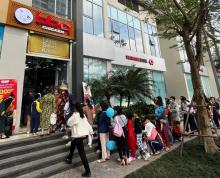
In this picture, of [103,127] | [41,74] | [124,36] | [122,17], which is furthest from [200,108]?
[122,17]

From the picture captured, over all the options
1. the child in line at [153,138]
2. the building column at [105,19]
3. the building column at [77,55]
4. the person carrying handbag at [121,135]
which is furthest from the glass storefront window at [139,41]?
the person carrying handbag at [121,135]

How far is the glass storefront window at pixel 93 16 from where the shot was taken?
13.2m

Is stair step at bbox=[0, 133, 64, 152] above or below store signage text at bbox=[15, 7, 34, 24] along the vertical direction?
below

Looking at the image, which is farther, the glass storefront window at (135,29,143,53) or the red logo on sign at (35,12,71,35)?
the glass storefront window at (135,29,143,53)

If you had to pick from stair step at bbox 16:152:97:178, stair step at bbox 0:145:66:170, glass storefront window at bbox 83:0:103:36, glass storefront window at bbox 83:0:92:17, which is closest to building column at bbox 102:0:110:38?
glass storefront window at bbox 83:0:103:36

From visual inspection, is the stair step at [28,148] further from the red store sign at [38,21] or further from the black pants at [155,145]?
the red store sign at [38,21]

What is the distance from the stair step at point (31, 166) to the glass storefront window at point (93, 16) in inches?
380

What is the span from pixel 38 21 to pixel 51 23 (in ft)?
2.36

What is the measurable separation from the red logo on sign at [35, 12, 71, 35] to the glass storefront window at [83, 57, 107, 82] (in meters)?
2.64

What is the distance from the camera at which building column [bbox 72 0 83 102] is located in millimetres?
9844

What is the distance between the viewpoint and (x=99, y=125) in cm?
598

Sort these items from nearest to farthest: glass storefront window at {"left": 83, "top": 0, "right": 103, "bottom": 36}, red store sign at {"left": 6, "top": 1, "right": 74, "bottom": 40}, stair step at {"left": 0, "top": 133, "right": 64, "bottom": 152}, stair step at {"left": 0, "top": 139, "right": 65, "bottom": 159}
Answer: stair step at {"left": 0, "top": 139, "right": 65, "bottom": 159}, stair step at {"left": 0, "top": 133, "right": 64, "bottom": 152}, red store sign at {"left": 6, "top": 1, "right": 74, "bottom": 40}, glass storefront window at {"left": 83, "top": 0, "right": 103, "bottom": 36}

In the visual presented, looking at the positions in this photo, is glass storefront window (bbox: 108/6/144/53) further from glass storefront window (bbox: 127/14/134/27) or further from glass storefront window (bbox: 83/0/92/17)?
glass storefront window (bbox: 83/0/92/17)

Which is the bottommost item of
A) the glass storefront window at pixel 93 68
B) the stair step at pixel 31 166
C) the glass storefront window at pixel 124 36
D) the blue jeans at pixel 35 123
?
the stair step at pixel 31 166
